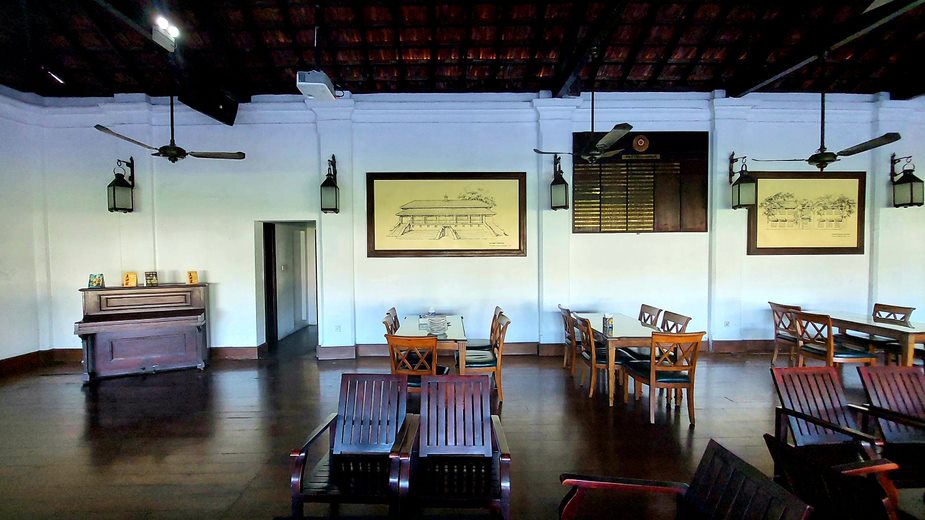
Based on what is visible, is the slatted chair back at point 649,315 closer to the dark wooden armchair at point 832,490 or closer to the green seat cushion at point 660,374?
the green seat cushion at point 660,374

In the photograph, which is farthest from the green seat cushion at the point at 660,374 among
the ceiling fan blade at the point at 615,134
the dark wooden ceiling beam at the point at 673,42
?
the dark wooden ceiling beam at the point at 673,42

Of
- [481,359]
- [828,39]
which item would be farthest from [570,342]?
[828,39]

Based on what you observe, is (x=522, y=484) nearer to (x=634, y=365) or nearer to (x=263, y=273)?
(x=634, y=365)

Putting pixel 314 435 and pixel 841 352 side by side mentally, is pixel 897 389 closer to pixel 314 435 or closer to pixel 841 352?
pixel 841 352

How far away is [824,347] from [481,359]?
4.34 meters

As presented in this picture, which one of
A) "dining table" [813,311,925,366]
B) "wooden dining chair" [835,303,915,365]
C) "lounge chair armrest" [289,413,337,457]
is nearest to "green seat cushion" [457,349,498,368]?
"lounge chair armrest" [289,413,337,457]

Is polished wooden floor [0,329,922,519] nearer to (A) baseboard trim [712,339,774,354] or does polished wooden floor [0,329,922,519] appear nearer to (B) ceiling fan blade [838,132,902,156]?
(A) baseboard trim [712,339,774,354]

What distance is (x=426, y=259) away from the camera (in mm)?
6238

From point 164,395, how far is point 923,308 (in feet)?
36.9

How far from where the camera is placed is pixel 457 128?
619cm

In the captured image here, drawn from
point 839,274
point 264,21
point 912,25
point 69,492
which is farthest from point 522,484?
point 912,25

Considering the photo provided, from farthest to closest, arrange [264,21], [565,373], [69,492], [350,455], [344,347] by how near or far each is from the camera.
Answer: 1. [344,347]
2. [565,373]
3. [264,21]
4. [69,492]
5. [350,455]

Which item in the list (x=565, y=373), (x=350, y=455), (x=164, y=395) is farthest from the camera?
(x=565, y=373)

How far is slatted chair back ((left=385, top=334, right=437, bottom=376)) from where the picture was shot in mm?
3656
